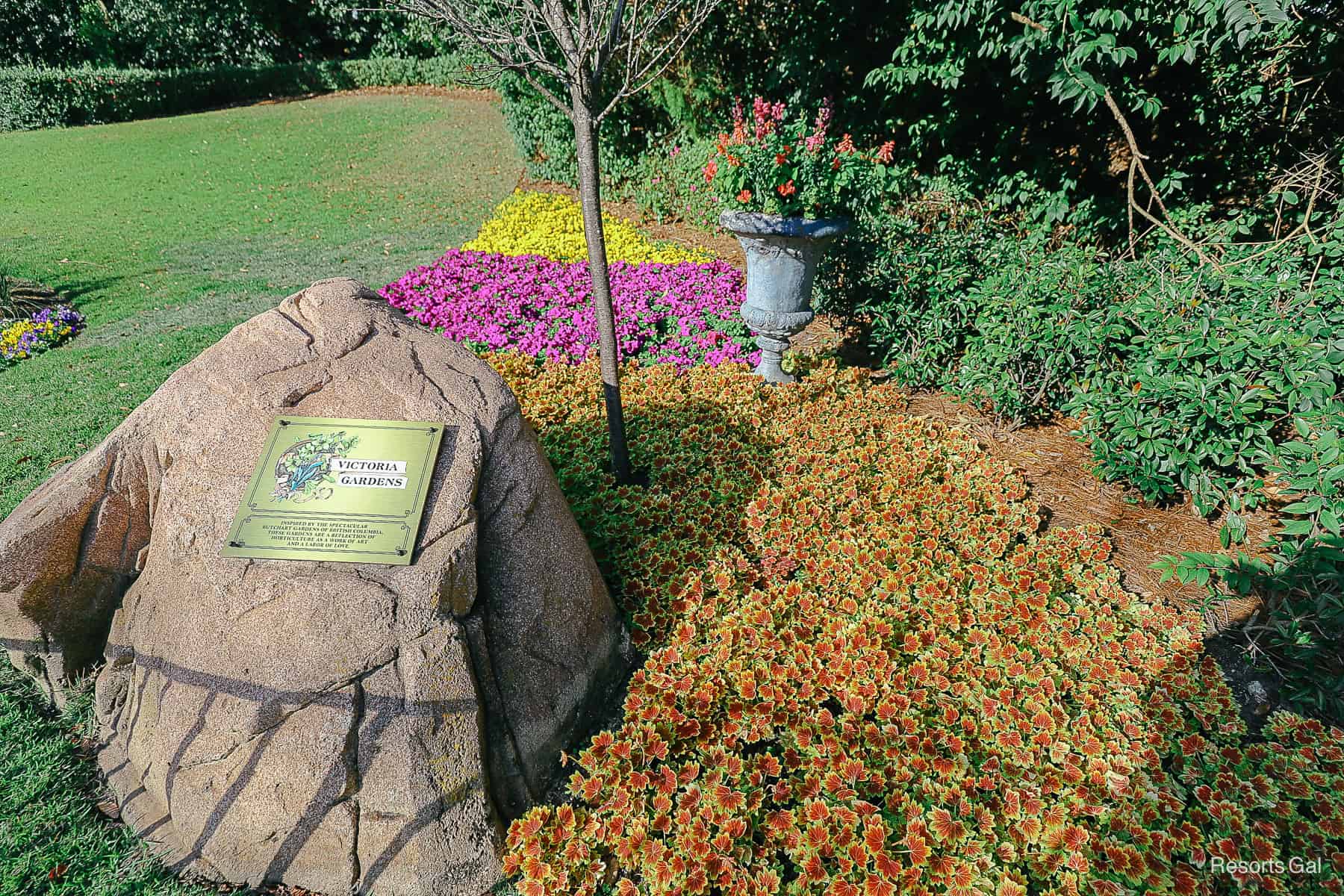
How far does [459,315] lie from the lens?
18.5 ft

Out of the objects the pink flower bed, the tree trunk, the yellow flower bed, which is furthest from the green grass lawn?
the pink flower bed

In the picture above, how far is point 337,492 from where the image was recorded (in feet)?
7.20

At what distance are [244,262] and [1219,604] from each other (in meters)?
11.2

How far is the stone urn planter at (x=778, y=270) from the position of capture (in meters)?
4.18

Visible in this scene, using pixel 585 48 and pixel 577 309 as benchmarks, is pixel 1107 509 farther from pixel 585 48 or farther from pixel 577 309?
pixel 577 309

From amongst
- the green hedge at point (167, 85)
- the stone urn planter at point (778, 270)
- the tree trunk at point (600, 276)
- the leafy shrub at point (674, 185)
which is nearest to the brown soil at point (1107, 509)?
the stone urn planter at point (778, 270)

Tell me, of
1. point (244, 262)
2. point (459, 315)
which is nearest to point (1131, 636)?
point (459, 315)

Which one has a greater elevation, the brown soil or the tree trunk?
the tree trunk

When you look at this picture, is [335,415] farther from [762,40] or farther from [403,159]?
[403,159]

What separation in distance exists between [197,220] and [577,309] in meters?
9.91

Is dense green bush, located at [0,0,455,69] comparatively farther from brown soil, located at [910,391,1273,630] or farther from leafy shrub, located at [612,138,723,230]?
brown soil, located at [910,391,1273,630]

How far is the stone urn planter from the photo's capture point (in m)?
4.18

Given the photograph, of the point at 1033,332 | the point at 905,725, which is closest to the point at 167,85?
the point at 1033,332

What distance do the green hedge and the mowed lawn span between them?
1470 millimetres
